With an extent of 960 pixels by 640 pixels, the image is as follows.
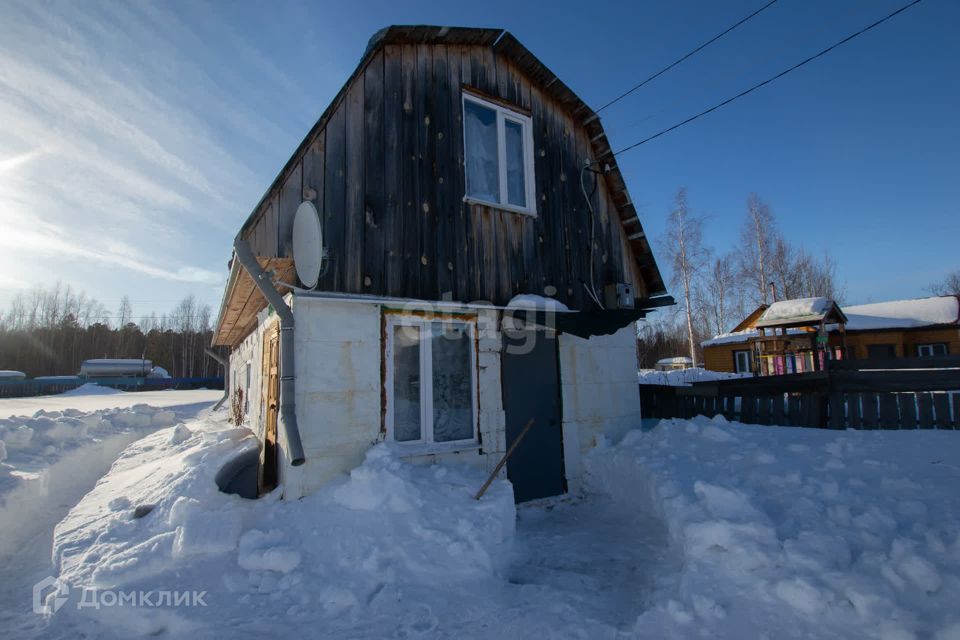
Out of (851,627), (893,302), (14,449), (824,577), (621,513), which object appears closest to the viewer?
(851,627)

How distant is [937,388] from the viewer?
229 inches

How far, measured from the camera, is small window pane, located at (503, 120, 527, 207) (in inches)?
258

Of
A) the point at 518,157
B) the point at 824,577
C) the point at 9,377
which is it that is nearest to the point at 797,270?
the point at 518,157

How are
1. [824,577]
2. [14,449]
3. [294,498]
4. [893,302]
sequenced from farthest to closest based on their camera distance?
[893,302], [14,449], [294,498], [824,577]

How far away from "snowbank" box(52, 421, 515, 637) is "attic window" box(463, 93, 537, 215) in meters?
3.66

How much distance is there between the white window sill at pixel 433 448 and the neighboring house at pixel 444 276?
0.02 metres

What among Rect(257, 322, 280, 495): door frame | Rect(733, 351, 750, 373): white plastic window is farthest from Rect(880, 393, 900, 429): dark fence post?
Rect(733, 351, 750, 373): white plastic window

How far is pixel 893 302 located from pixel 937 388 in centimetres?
2588

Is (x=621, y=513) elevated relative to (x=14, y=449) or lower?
lower

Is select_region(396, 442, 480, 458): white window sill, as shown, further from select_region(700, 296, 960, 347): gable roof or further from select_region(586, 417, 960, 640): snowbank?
select_region(700, 296, 960, 347): gable roof

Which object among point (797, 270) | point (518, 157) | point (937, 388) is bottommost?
point (937, 388)

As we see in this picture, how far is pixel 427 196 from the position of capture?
5668 mm

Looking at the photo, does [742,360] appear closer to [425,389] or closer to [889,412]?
[889,412]

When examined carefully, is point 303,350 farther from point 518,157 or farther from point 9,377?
point 9,377
